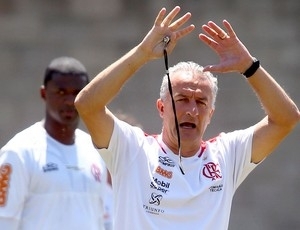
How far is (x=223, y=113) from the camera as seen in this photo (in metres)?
9.16

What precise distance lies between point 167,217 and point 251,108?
4.54 metres

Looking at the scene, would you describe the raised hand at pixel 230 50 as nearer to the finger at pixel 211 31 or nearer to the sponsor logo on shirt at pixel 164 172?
the finger at pixel 211 31

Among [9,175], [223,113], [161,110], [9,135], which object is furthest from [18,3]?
[161,110]

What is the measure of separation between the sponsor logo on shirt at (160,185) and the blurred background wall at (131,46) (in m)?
4.24

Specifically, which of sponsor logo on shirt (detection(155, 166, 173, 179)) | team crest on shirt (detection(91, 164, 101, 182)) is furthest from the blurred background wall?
sponsor logo on shirt (detection(155, 166, 173, 179))

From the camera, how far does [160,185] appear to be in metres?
4.79

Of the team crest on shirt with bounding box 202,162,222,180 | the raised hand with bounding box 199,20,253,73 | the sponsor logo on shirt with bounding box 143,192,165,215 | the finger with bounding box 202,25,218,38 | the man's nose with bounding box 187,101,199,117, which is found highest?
the finger with bounding box 202,25,218,38

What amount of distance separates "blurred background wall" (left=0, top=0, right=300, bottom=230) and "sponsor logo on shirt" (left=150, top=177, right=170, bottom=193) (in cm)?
424

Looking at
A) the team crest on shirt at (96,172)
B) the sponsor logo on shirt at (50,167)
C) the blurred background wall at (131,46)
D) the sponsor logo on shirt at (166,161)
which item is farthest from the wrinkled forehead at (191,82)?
the blurred background wall at (131,46)

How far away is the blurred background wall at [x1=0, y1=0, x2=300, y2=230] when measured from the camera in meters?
9.09

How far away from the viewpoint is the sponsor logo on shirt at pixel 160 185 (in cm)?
478

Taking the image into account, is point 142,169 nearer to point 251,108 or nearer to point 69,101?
point 69,101

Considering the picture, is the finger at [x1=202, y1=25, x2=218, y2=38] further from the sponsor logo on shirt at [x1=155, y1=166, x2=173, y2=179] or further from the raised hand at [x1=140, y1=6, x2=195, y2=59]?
the sponsor logo on shirt at [x1=155, y1=166, x2=173, y2=179]

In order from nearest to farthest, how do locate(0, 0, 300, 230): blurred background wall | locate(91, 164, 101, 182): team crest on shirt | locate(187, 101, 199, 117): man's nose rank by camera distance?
1. locate(187, 101, 199, 117): man's nose
2. locate(91, 164, 101, 182): team crest on shirt
3. locate(0, 0, 300, 230): blurred background wall
